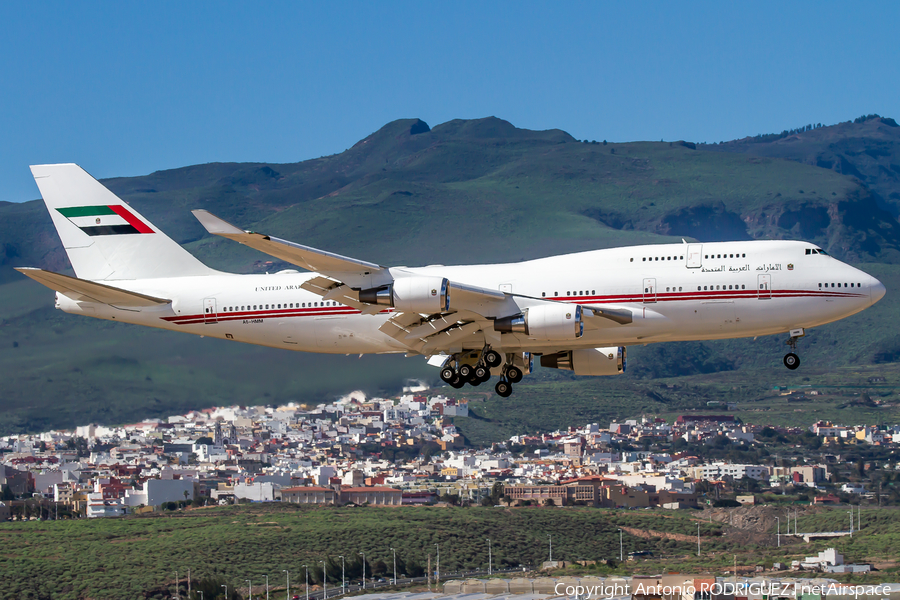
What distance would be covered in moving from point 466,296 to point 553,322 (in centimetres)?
329

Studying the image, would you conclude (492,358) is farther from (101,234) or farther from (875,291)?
(101,234)

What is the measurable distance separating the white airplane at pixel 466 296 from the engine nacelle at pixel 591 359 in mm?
54

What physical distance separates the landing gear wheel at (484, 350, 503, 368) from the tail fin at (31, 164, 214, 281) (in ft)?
40.3

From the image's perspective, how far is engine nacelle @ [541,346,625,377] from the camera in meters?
46.0

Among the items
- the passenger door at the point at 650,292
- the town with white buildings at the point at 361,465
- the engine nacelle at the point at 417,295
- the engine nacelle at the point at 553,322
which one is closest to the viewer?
the engine nacelle at the point at 417,295

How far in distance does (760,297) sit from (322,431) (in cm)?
14286

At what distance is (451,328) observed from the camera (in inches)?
1678

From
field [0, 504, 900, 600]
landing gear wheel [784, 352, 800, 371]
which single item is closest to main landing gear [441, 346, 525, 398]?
landing gear wheel [784, 352, 800, 371]

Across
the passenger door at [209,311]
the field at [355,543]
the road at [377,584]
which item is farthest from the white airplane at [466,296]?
the road at [377,584]

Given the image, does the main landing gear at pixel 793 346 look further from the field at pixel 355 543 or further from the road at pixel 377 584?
the road at pixel 377 584

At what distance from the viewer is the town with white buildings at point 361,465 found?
362 ft

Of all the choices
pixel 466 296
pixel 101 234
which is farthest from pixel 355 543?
pixel 466 296

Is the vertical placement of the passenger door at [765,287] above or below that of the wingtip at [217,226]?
below

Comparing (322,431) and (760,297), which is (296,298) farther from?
(322,431)
